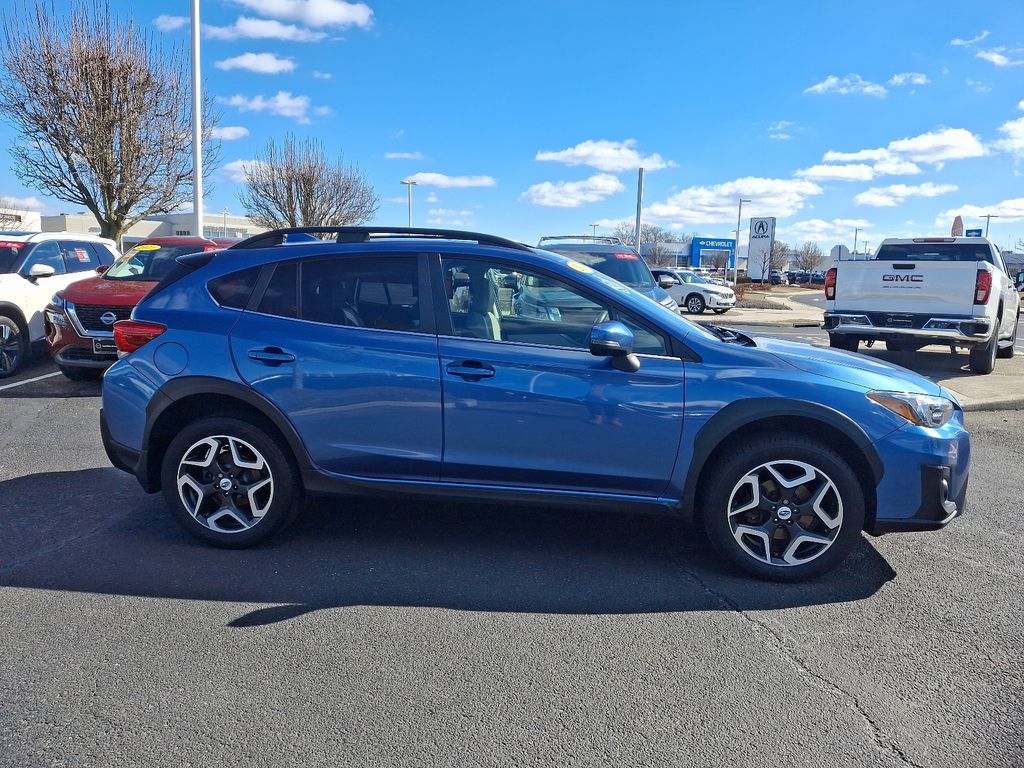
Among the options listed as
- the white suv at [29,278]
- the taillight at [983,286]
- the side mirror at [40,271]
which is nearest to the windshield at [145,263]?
the side mirror at [40,271]

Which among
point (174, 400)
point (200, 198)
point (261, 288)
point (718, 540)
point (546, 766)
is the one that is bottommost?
point (546, 766)

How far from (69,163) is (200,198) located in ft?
19.4

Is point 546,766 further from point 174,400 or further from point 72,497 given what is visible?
point 72,497

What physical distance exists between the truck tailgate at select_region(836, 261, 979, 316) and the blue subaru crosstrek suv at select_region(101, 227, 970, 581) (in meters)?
6.84

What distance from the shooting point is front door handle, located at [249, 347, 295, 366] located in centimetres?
398

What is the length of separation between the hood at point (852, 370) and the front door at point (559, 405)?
0.66m

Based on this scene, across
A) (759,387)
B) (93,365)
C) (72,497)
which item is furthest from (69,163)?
(759,387)

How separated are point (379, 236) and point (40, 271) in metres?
7.18

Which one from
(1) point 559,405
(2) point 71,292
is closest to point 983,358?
(1) point 559,405

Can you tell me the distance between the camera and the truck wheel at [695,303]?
27.1 m

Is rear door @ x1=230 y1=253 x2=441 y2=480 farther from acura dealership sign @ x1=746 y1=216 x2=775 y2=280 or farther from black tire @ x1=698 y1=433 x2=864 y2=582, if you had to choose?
acura dealership sign @ x1=746 y1=216 x2=775 y2=280

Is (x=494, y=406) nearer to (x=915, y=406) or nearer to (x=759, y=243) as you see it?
(x=915, y=406)

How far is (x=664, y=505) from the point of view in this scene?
381 centimetres

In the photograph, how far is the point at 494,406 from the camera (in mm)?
3803
